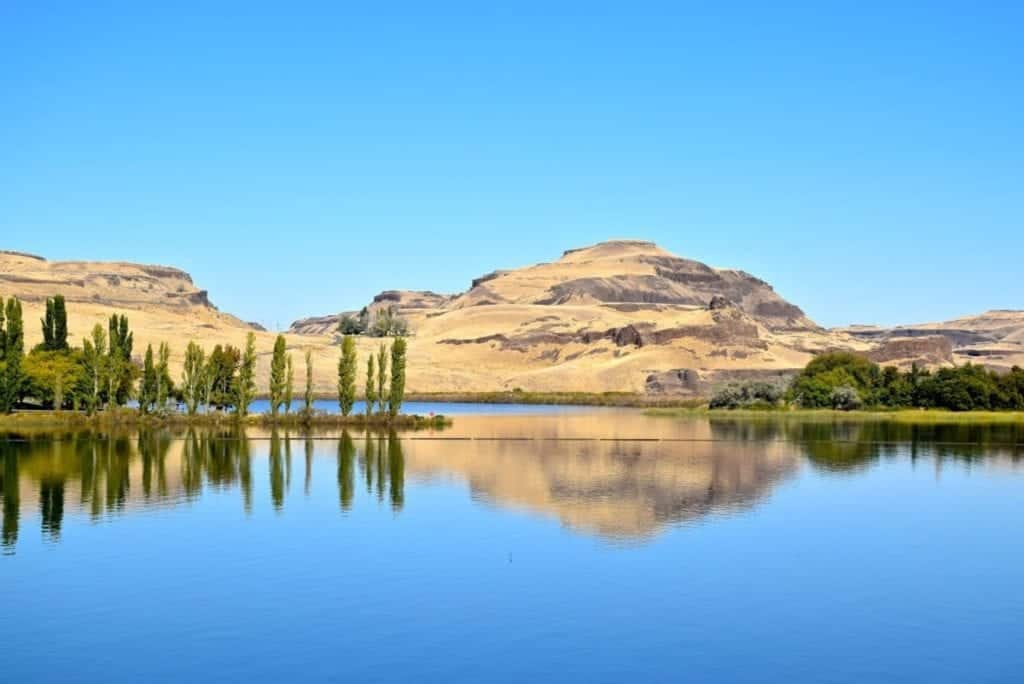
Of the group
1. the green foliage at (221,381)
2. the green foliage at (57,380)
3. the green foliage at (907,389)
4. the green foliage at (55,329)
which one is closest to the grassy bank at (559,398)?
the green foliage at (907,389)

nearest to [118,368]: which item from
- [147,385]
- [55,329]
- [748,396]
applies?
[147,385]

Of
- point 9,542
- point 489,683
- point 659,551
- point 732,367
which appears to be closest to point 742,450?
point 659,551

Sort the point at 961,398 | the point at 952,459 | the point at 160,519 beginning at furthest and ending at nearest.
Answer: the point at 961,398 → the point at 952,459 → the point at 160,519

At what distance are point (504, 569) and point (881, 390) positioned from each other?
308ft

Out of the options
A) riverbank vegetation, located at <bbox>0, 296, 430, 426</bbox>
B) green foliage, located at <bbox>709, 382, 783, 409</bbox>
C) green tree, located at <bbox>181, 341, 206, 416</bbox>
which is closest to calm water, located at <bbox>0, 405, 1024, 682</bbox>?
riverbank vegetation, located at <bbox>0, 296, 430, 426</bbox>

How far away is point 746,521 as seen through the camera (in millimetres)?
44594

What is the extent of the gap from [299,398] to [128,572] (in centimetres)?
11420

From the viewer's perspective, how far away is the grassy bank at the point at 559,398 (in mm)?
153875

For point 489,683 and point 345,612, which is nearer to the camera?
point 489,683

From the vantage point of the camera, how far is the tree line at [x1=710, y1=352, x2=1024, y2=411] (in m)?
116

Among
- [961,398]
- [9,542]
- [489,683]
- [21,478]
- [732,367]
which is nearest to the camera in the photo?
[489,683]

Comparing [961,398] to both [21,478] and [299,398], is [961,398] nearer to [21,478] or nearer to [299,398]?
[299,398]

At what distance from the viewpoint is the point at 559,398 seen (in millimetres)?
159625

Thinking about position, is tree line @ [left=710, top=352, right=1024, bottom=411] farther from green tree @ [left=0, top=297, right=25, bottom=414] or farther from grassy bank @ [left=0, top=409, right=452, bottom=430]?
green tree @ [left=0, top=297, right=25, bottom=414]
